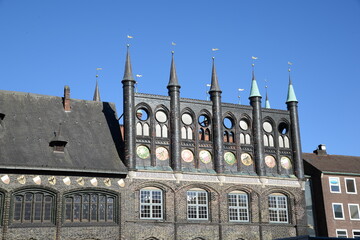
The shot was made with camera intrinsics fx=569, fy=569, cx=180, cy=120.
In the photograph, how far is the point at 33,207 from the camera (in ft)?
126

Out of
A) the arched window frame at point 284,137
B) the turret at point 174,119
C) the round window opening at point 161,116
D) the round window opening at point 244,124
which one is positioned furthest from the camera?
the arched window frame at point 284,137

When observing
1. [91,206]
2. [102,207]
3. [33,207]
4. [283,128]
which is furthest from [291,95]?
[33,207]

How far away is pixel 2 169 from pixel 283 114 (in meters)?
24.4

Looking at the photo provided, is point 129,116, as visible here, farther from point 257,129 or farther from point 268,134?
point 268,134

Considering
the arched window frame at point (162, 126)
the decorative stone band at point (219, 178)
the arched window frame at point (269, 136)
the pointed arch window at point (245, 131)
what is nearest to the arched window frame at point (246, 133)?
the pointed arch window at point (245, 131)

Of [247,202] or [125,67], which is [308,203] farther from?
[125,67]

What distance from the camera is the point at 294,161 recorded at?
160 feet

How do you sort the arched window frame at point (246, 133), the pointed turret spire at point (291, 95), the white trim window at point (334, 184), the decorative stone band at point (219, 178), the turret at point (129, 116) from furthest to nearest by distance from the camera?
the white trim window at point (334, 184) < the pointed turret spire at point (291, 95) < the arched window frame at point (246, 133) < the decorative stone band at point (219, 178) < the turret at point (129, 116)

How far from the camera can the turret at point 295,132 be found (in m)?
48.5

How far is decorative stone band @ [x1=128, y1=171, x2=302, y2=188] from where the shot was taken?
42500 mm

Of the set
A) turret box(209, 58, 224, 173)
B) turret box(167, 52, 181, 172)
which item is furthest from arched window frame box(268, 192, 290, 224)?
turret box(167, 52, 181, 172)

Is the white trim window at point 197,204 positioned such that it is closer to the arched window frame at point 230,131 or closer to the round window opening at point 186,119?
the arched window frame at point 230,131

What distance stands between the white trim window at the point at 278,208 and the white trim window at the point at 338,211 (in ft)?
28.4

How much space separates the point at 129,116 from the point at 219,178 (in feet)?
28.4
